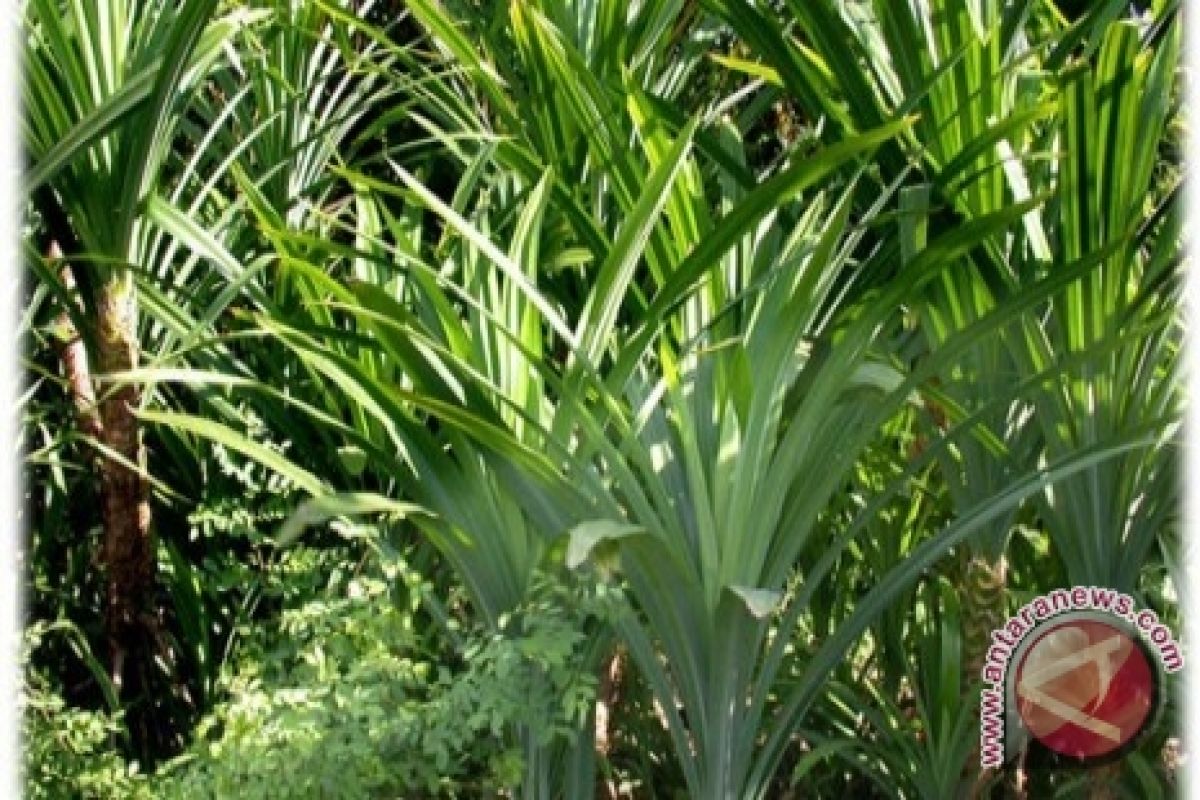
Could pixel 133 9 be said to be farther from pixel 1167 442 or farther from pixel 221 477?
pixel 1167 442

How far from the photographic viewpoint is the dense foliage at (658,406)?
2100 millimetres

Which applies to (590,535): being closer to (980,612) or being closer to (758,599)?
(758,599)

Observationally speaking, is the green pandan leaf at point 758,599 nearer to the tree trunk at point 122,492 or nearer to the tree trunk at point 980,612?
the tree trunk at point 980,612

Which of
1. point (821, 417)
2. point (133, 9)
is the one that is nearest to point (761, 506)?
point (821, 417)

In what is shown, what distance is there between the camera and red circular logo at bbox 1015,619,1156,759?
2.21 metres

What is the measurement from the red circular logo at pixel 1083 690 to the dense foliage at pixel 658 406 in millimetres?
49

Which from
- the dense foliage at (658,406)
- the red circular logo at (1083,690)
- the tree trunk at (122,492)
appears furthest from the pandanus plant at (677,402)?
the tree trunk at (122,492)

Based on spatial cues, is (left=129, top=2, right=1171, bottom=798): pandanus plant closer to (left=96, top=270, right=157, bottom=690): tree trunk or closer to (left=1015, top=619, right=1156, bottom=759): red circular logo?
(left=1015, top=619, right=1156, bottom=759): red circular logo

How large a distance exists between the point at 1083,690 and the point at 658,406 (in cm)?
61

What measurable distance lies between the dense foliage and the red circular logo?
0.16ft

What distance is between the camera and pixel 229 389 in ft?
8.81

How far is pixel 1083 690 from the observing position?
2230mm

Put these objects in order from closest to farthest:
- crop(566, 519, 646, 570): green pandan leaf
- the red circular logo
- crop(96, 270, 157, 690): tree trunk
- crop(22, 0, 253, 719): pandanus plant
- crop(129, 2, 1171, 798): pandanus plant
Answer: crop(566, 519, 646, 570): green pandan leaf, crop(129, 2, 1171, 798): pandanus plant, the red circular logo, crop(22, 0, 253, 719): pandanus plant, crop(96, 270, 157, 690): tree trunk

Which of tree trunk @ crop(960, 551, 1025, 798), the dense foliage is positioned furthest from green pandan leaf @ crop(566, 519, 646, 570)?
tree trunk @ crop(960, 551, 1025, 798)
